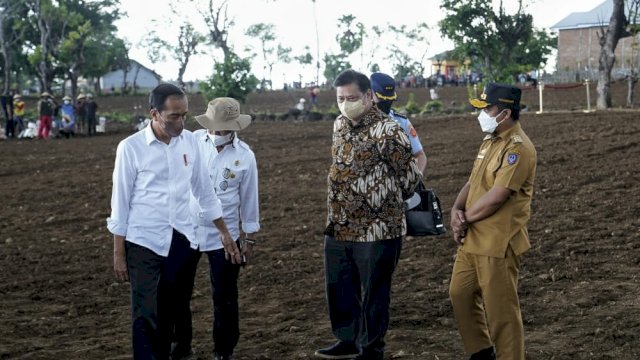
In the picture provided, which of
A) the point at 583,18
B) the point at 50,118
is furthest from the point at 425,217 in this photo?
the point at 583,18

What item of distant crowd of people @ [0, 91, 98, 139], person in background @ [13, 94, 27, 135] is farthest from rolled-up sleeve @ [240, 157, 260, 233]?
person in background @ [13, 94, 27, 135]

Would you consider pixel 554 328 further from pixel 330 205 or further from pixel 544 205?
pixel 544 205

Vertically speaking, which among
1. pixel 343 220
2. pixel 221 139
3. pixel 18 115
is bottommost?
pixel 343 220

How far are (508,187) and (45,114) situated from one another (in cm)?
2870

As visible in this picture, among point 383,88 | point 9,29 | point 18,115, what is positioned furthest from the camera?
point 9,29

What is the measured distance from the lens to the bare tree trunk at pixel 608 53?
94.5 ft

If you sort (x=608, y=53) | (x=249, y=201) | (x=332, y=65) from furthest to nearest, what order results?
(x=332, y=65)
(x=608, y=53)
(x=249, y=201)

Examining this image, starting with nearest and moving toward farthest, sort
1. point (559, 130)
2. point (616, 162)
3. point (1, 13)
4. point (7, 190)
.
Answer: point (616, 162), point (7, 190), point (559, 130), point (1, 13)

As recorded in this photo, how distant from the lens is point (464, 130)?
2453 cm

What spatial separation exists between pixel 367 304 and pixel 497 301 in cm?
100

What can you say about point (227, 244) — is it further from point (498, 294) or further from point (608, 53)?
point (608, 53)

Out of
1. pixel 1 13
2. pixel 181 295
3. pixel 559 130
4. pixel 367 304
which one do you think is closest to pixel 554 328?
pixel 367 304

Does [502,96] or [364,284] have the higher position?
[502,96]

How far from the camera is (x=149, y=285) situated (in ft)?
18.2
